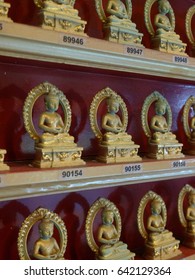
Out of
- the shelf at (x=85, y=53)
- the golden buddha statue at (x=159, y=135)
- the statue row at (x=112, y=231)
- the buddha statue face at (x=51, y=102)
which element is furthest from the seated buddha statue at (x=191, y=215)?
the buddha statue face at (x=51, y=102)

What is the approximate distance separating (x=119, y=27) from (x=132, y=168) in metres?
0.42

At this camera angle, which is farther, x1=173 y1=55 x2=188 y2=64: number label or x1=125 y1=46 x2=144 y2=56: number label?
x1=173 y1=55 x2=188 y2=64: number label

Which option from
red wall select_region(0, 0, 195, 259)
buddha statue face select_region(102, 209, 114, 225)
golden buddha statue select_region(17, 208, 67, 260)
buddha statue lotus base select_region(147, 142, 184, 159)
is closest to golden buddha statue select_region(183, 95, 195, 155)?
red wall select_region(0, 0, 195, 259)

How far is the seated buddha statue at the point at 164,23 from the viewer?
1.30 m

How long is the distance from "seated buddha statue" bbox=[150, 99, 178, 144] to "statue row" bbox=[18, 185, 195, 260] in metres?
0.22

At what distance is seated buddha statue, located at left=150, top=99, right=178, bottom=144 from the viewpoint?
1307 mm

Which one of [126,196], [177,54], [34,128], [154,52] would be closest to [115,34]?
[154,52]

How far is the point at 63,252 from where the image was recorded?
119 centimetres

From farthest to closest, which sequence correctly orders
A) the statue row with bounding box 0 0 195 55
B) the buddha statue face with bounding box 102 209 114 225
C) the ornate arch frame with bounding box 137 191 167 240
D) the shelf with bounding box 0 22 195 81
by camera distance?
the ornate arch frame with bounding box 137 191 167 240
the buddha statue face with bounding box 102 209 114 225
the statue row with bounding box 0 0 195 55
the shelf with bounding box 0 22 195 81

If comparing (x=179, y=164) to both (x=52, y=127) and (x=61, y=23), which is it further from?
(x=61, y=23)

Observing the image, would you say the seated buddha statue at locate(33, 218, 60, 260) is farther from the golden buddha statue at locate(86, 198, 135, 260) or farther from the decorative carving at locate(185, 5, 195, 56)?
the decorative carving at locate(185, 5, 195, 56)

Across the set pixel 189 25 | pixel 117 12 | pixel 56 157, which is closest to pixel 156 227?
pixel 56 157

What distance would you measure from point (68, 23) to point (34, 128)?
32cm

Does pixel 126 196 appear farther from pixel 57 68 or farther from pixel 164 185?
pixel 57 68
